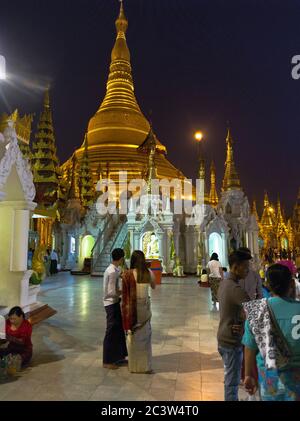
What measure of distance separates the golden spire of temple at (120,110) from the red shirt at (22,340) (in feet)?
95.8

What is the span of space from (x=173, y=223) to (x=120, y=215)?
4281 mm

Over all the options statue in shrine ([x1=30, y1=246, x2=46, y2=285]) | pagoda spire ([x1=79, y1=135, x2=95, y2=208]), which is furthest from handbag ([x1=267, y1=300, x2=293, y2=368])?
pagoda spire ([x1=79, y1=135, x2=95, y2=208])

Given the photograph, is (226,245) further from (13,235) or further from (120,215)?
(13,235)

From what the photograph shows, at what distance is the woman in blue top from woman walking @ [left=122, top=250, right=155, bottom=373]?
194 centimetres

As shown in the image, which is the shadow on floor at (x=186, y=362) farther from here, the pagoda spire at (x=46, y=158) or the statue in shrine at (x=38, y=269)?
the pagoda spire at (x=46, y=158)

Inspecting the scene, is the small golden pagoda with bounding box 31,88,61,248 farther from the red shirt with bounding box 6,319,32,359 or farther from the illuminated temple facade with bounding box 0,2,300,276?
the red shirt with bounding box 6,319,32,359

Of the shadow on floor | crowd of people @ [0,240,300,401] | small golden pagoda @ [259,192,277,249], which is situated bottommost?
the shadow on floor

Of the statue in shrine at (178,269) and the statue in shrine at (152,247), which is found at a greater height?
the statue in shrine at (152,247)

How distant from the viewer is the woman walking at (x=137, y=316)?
3.85 meters

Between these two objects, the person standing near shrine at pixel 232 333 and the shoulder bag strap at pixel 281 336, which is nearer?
the shoulder bag strap at pixel 281 336

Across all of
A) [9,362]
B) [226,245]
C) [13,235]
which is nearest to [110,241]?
[226,245]

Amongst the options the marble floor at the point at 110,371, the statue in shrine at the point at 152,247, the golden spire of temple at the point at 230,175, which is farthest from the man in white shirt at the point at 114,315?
the golden spire of temple at the point at 230,175

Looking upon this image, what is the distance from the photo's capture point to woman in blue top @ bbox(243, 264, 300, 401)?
1.96m

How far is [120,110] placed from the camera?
34531mm
